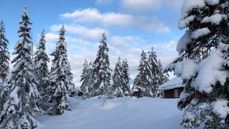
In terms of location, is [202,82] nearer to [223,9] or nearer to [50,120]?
[223,9]

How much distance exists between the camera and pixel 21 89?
3722 cm

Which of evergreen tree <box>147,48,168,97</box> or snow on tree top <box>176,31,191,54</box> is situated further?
evergreen tree <box>147,48,168,97</box>

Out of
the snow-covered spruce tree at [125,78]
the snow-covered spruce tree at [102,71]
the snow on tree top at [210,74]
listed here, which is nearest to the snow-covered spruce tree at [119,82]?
the snow-covered spruce tree at [125,78]

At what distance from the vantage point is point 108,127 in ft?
122

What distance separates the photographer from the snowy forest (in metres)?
15.4

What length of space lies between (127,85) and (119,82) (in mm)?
3045

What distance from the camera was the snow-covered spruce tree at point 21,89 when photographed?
3581 centimetres

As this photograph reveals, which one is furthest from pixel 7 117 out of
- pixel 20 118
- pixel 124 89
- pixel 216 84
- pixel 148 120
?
pixel 124 89

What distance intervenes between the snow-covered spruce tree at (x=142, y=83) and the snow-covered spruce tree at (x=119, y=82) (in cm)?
295

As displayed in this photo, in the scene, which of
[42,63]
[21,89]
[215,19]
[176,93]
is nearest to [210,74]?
[215,19]

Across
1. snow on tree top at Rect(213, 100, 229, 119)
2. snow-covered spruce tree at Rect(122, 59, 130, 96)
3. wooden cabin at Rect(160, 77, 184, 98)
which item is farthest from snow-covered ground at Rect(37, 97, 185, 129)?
snow-covered spruce tree at Rect(122, 59, 130, 96)

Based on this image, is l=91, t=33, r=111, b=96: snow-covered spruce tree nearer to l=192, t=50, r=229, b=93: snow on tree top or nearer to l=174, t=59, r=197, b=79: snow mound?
l=174, t=59, r=197, b=79: snow mound

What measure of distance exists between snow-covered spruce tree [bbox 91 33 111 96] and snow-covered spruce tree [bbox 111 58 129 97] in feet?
27.9

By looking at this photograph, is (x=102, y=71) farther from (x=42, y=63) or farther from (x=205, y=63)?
(x=205, y=63)
